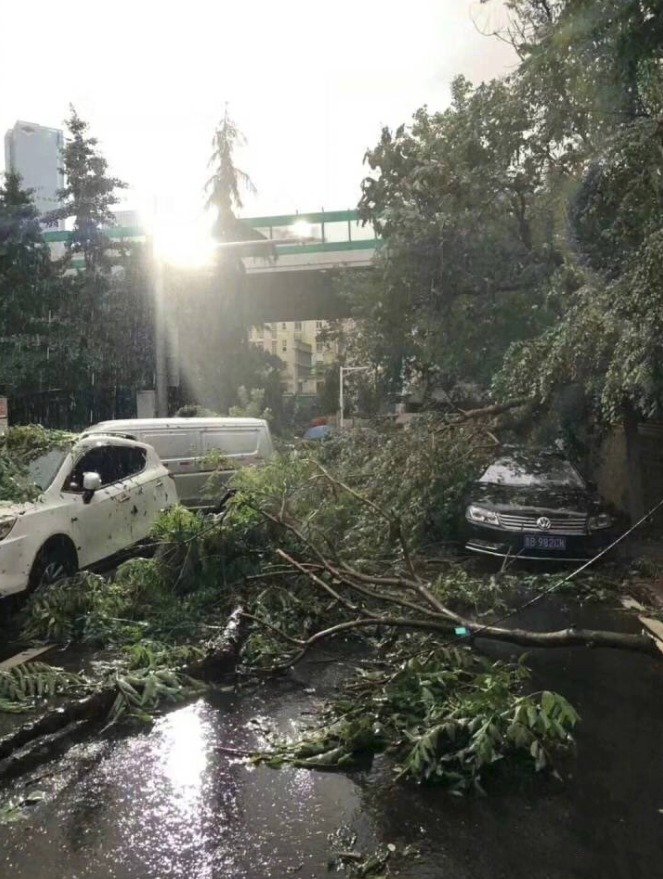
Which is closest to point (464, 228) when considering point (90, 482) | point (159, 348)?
point (90, 482)

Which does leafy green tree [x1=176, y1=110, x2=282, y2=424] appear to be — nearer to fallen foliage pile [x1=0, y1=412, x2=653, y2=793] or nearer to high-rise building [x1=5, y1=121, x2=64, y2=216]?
high-rise building [x1=5, y1=121, x2=64, y2=216]

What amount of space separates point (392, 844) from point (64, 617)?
437cm

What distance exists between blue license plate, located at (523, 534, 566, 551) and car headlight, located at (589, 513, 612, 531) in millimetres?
422

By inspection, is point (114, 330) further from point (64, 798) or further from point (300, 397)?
point (300, 397)

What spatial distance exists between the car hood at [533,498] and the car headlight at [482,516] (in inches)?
3.5

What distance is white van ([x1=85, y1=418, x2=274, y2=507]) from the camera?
13488mm

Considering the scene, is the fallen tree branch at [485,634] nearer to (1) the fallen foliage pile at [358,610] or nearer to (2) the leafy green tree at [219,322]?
(1) the fallen foliage pile at [358,610]

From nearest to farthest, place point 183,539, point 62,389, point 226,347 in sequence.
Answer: point 183,539 < point 62,389 < point 226,347

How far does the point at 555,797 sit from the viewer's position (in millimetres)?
3877

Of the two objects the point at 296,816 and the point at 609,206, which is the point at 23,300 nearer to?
the point at 609,206

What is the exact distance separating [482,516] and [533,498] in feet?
2.50

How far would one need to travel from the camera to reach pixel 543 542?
952 cm

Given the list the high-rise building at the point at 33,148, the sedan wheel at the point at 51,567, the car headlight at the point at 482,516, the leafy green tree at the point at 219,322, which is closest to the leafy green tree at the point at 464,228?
the car headlight at the point at 482,516

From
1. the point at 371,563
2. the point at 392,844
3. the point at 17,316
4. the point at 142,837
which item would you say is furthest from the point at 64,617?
the point at 17,316
